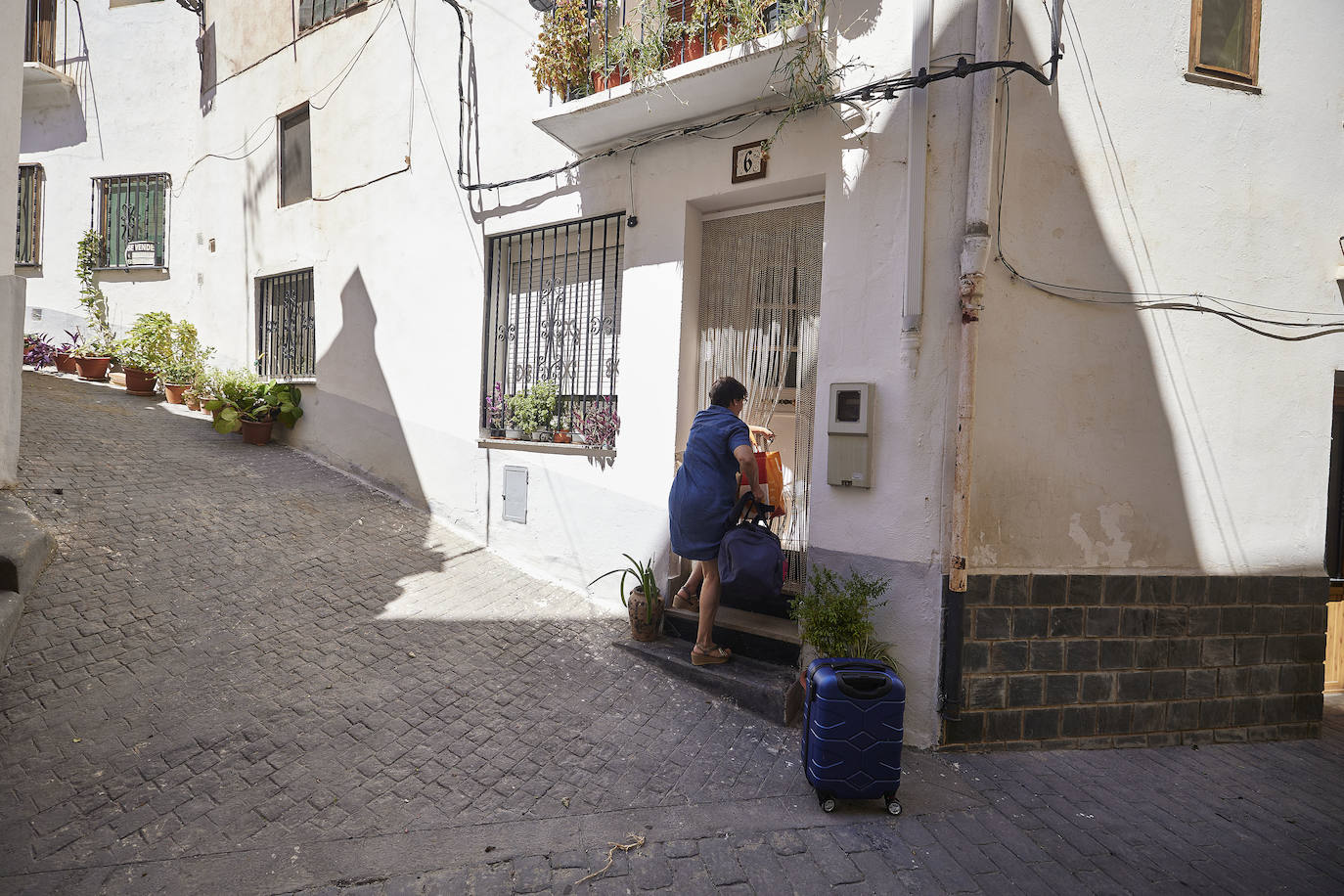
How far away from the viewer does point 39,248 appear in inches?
490

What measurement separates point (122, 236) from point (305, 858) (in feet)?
44.2

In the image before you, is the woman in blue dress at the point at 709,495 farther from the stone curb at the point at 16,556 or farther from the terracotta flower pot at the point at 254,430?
the terracotta flower pot at the point at 254,430

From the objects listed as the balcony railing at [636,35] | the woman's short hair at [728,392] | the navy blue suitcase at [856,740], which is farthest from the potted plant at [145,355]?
the navy blue suitcase at [856,740]

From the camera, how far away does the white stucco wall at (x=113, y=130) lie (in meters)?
11.7

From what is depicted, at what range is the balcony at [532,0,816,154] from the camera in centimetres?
459

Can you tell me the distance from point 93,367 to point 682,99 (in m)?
11.2

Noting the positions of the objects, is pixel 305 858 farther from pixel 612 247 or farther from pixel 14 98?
pixel 14 98

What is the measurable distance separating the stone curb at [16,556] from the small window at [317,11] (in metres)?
7.21

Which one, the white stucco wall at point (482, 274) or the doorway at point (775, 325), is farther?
the doorway at point (775, 325)

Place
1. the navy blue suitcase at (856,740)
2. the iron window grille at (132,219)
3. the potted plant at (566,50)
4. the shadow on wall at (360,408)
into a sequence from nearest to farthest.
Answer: the navy blue suitcase at (856,740) → the potted plant at (566,50) → the shadow on wall at (360,408) → the iron window grille at (132,219)

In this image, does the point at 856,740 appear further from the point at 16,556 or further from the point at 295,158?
the point at 295,158

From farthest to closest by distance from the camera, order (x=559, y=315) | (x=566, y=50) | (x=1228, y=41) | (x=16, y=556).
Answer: (x=559, y=315)
(x=566, y=50)
(x=1228, y=41)
(x=16, y=556)

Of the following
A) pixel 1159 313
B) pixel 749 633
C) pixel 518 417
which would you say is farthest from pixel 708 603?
pixel 1159 313

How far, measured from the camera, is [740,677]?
4.53 m
